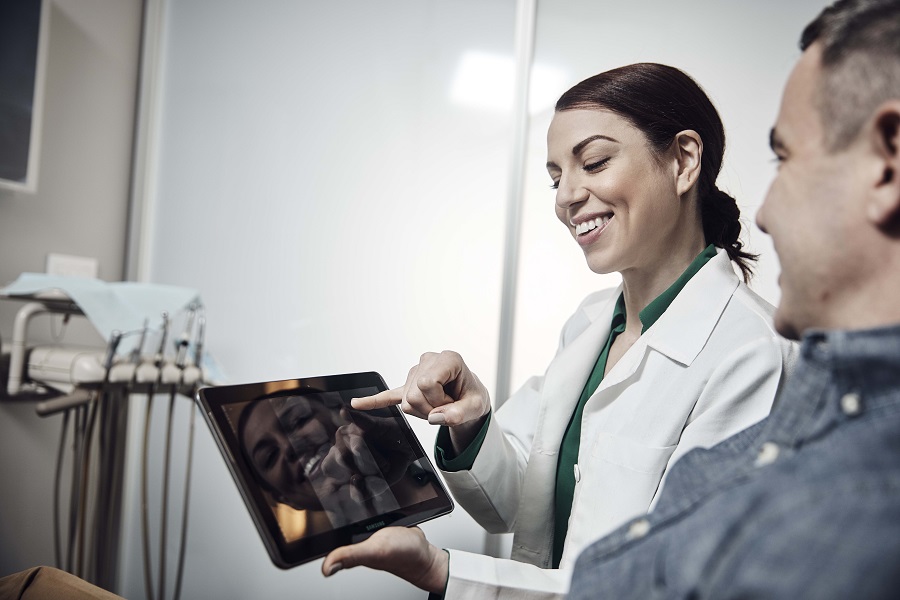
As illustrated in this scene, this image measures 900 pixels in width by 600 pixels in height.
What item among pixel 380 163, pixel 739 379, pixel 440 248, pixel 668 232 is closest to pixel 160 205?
pixel 380 163

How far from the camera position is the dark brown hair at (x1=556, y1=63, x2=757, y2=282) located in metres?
1.07

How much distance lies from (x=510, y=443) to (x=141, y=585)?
148 centimetres

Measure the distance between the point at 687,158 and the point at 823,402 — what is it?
26.4 inches

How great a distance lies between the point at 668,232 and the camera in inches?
43.3

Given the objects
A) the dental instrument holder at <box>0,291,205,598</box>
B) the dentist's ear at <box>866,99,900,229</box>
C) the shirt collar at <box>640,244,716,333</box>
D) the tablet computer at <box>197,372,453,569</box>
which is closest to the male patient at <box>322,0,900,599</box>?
the dentist's ear at <box>866,99,900,229</box>

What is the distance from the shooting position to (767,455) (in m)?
0.52

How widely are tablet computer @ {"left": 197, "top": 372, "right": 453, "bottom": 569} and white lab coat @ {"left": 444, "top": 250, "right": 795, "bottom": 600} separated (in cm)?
11

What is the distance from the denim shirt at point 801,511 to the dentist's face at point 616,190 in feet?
1.83

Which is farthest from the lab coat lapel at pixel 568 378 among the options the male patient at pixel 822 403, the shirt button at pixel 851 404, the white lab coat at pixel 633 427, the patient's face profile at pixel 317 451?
the shirt button at pixel 851 404

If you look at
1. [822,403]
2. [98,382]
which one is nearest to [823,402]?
[822,403]

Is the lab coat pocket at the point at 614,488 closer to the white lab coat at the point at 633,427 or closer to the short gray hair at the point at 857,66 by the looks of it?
the white lab coat at the point at 633,427

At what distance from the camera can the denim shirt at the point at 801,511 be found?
41 cm

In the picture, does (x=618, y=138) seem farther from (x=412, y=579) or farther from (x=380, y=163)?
(x=380, y=163)

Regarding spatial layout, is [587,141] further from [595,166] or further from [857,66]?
[857,66]
